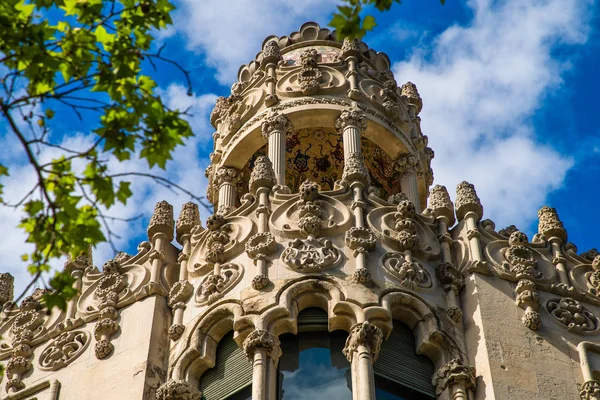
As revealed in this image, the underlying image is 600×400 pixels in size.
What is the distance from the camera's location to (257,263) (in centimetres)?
2367

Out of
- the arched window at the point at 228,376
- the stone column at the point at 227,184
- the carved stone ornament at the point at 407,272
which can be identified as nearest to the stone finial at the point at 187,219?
the stone column at the point at 227,184

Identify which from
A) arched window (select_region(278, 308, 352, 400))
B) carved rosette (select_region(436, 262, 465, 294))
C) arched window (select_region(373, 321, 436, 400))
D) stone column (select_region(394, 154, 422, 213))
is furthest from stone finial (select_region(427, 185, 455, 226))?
arched window (select_region(278, 308, 352, 400))

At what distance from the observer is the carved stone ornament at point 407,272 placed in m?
23.6

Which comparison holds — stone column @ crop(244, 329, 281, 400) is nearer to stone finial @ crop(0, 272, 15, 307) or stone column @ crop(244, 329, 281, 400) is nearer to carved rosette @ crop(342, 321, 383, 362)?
carved rosette @ crop(342, 321, 383, 362)

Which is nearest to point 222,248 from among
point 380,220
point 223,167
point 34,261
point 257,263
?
point 257,263

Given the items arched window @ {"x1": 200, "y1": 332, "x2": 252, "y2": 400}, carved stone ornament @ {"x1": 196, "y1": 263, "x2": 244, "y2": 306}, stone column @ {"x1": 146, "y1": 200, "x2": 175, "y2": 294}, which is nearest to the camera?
Answer: arched window @ {"x1": 200, "y1": 332, "x2": 252, "y2": 400}

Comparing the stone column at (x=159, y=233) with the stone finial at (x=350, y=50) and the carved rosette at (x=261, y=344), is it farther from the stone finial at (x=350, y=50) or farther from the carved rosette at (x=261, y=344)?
the stone finial at (x=350, y=50)

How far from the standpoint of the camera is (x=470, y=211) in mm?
25594

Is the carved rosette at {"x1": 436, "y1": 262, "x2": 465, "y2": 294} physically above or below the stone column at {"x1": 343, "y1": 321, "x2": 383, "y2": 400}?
above

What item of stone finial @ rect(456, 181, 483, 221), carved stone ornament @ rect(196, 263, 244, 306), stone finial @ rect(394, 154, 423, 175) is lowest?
carved stone ornament @ rect(196, 263, 244, 306)

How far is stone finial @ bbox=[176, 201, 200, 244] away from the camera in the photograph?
84.8 ft

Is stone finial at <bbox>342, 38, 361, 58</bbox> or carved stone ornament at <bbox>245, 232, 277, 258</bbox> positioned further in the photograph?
stone finial at <bbox>342, 38, 361, 58</bbox>

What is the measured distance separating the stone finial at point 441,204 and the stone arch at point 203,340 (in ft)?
14.5

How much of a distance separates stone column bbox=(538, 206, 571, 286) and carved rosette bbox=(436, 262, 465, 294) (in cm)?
185
